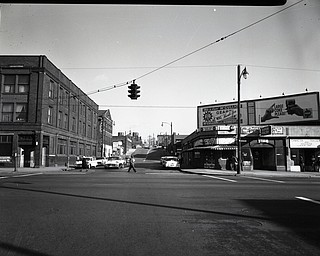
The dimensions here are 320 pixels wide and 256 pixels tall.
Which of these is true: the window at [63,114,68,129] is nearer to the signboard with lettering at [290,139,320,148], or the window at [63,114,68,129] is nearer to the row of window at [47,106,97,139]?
the row of window at [47,106,97,139]

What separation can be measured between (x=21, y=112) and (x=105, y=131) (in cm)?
4241

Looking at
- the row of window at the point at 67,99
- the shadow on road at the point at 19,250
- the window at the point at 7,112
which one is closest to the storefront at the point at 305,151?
the row of window at the point at 67,99

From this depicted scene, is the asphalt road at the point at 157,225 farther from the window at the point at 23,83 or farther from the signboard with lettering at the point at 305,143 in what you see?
the window at the point at 23,83

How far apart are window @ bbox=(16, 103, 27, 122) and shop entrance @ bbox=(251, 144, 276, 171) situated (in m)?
27.3

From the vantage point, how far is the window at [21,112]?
3531 centimetres

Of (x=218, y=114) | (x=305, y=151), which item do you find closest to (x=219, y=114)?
(x=218, y=114)

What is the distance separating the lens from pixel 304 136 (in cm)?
3038

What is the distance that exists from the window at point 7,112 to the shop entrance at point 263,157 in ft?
94.9

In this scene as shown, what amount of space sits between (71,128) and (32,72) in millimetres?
14308

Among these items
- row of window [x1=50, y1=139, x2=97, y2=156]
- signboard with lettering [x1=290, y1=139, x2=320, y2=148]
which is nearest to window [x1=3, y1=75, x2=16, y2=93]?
row of window [x1=50, y1=139, x2=97, y2=156]

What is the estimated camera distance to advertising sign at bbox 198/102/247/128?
1872 inches

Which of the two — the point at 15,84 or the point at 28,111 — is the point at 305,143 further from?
the point at 15,84

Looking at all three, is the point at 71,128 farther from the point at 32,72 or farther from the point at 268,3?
the point at 268,3

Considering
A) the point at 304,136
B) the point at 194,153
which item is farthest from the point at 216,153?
the point at 304,136
